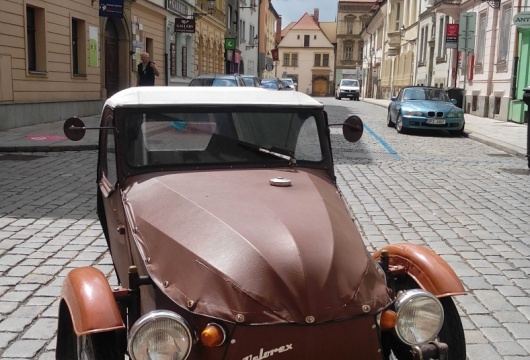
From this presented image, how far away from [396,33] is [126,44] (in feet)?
103

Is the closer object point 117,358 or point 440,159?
point 117,358

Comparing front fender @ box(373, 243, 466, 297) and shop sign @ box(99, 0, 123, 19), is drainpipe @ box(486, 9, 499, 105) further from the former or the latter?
front fender @ box(373, 243, 466, 297)

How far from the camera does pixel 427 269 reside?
3111 millimetres

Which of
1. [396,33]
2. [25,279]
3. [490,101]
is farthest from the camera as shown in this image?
[396,33]

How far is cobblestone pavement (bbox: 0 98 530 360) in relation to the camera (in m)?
4.02

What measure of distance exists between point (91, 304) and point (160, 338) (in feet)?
1.51

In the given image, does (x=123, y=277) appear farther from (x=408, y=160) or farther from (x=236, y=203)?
(x=408, y=160)

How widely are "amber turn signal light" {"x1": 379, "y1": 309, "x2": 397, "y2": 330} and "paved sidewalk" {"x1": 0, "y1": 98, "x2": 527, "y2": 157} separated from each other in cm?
1070

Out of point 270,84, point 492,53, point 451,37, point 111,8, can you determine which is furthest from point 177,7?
point 492,53

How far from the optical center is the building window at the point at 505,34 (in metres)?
22.8

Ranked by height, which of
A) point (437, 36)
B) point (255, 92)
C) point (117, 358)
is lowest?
point (117, 358)

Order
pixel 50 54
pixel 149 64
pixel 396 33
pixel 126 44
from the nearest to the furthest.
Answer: pixel 149 64
pixel 50 54
pixel 126 44
pixel 396 33

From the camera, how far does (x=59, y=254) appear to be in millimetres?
5441

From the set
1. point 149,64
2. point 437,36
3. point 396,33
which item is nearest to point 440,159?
point 149,64
